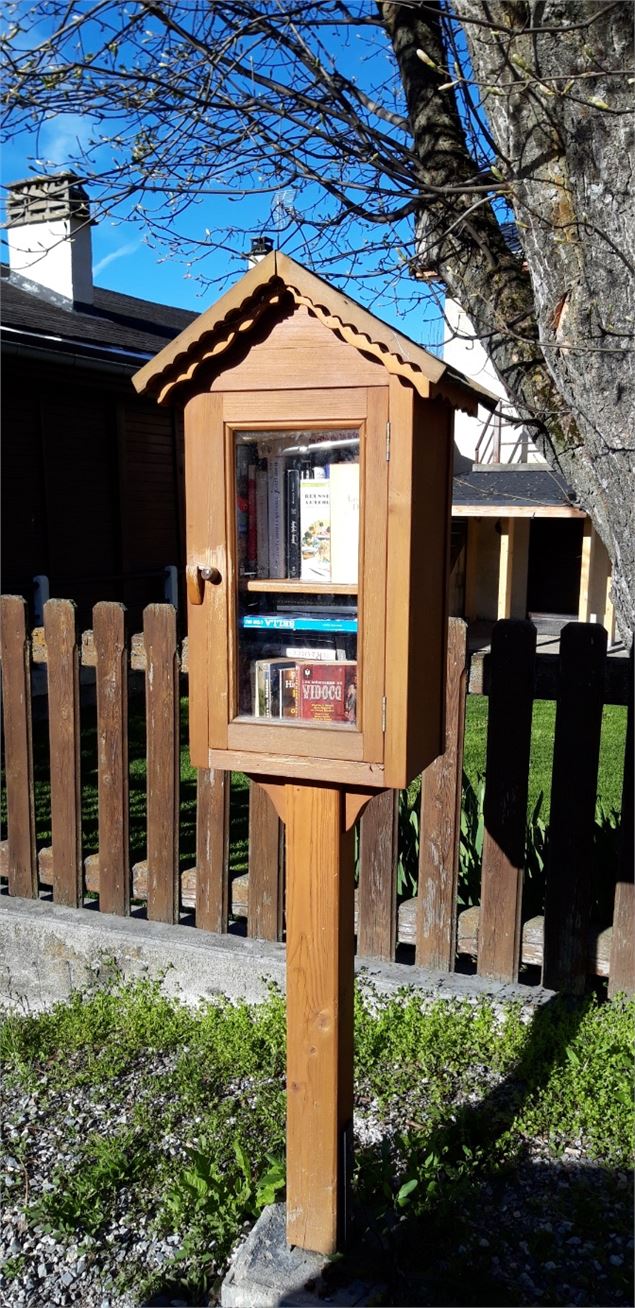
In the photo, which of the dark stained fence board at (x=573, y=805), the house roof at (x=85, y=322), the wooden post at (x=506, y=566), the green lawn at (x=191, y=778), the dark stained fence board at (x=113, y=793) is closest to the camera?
the dark stained fence board at (x=573, y=805)

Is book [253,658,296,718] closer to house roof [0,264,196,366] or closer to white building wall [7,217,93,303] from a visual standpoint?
house roof [0,264,196,366]

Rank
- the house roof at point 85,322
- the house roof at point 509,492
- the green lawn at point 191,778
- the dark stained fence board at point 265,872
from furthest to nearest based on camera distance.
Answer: the house roof at point 509,492
the house roof at point 85,322
the green lawn at point 191,778
the dark stained fence board at point 265,872

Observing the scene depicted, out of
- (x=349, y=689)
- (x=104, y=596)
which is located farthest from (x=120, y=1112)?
(x=104, y=596)

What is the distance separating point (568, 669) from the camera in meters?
3.24

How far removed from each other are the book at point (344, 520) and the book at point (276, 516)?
13 centimetres

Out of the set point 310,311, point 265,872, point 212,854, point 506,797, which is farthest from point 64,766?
point 310,311

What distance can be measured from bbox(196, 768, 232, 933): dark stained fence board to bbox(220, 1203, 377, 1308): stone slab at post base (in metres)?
1.47

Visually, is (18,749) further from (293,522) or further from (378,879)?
(293,522)

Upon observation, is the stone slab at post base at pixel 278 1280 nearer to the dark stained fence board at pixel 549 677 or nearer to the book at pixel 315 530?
the book at pixel 315 530

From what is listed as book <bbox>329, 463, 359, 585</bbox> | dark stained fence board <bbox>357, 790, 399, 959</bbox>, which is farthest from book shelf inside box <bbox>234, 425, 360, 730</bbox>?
dark stained fence board <bbox>357, 790, 399, 959</bbox>

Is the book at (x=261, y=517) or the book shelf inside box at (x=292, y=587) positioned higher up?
the book at (x=261, y=517)

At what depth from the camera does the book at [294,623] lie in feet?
7.54

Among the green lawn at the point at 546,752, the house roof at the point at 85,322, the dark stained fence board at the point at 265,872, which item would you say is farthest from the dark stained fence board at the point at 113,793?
the house roof at the point at 85,322

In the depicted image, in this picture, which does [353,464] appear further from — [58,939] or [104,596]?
[104,596]
